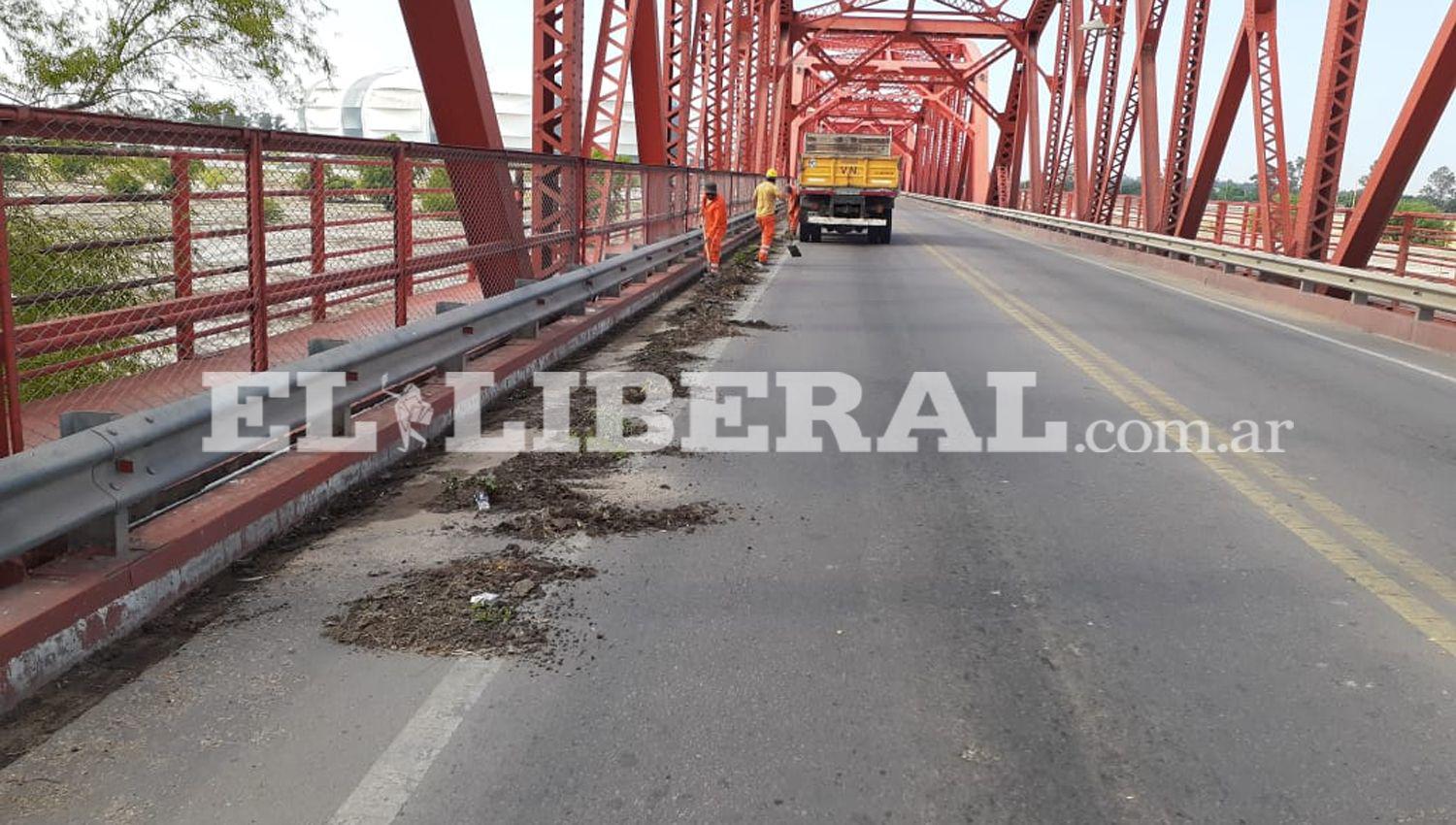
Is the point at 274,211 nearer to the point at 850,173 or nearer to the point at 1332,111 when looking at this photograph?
the point at 1332,111

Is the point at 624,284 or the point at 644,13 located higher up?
the point at 644,13

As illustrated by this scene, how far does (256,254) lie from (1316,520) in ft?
18.0

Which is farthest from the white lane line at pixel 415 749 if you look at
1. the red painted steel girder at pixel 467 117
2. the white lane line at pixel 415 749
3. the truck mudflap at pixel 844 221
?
the truck mudflap at pixel 844 221

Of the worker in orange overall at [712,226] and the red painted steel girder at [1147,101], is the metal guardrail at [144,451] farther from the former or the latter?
the red painted steel girder at [1147,101]

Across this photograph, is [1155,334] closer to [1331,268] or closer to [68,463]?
[1331,268]

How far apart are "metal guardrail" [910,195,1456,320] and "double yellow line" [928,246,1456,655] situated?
6.01 metres

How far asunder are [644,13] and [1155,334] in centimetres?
818

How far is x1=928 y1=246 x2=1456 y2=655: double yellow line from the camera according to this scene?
468 cm

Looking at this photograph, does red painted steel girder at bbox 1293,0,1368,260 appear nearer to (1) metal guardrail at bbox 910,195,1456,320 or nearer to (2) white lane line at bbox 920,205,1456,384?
(1) metal guardrail at bbox 910,195,1456,320

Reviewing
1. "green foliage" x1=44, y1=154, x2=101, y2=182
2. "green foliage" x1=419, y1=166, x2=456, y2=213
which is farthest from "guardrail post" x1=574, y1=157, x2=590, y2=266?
"green foliage" x1=44, y1=154, x2=101, y2=182

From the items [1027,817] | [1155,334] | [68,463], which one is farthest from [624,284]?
[1027,817]

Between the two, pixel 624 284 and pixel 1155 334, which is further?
pixel 624 284

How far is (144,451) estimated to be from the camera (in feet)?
14.1

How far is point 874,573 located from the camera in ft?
16.1
